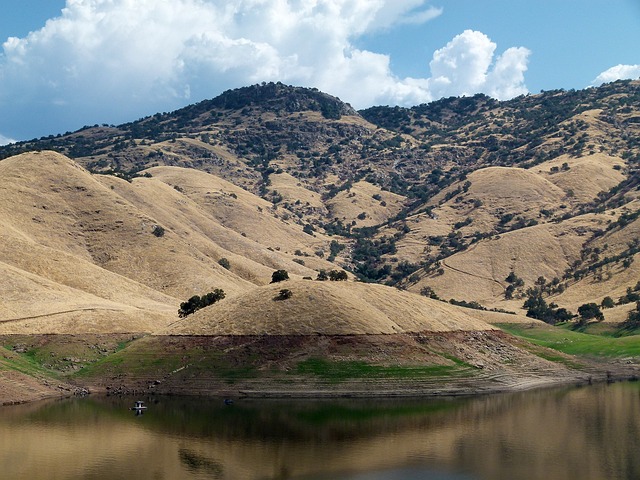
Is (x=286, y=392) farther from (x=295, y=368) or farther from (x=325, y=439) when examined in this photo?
(x=325, y=439)

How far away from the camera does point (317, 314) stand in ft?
369

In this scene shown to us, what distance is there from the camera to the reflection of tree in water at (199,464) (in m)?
60.7

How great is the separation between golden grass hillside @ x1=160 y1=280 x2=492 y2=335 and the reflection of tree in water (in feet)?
141

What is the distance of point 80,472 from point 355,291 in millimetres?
70246

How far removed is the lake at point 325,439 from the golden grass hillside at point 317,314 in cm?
1566

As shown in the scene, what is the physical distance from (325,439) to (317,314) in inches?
1533

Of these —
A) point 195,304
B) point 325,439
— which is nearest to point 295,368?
point 325,439

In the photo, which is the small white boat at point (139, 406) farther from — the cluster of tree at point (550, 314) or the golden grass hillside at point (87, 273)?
the cluster of tree at point (550, 314)

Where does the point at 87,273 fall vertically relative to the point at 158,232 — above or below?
below

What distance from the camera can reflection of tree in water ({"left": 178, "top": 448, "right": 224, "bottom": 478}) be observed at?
199 ft

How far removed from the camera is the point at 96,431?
7688 centimetres

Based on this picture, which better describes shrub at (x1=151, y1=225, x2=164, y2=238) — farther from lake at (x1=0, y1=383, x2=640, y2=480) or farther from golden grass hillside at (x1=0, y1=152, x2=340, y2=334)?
lake at (x1=0, y1=383, x2=640, y2=480)

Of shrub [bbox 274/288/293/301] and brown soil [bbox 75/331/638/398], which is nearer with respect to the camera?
brown soil [bbox 75/331/638/398]

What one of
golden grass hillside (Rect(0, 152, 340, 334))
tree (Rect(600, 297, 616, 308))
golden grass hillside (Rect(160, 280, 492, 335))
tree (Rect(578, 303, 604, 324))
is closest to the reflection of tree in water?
golden grass hillside (Rect(160, 280, 492, 335))
